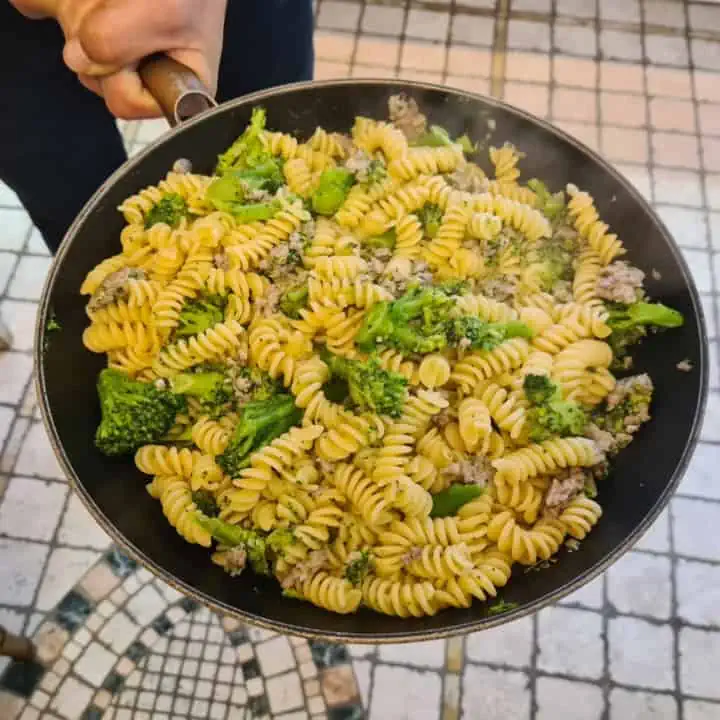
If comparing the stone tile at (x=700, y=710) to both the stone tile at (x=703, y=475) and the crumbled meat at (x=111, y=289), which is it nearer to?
the stone tile at (x=703, y=475)

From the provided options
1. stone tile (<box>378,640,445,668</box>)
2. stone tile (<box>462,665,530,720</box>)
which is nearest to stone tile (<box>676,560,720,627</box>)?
stone tile (<box>462,665,530,720</box>)

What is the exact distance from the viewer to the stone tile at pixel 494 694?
1.82 m

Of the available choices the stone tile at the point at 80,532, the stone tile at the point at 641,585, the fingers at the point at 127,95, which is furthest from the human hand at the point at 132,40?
the stone tile at the point at 641,585

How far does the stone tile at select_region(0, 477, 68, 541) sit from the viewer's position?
6.70ft

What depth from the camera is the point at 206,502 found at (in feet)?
4.25

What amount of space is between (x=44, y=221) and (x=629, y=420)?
1457 mm

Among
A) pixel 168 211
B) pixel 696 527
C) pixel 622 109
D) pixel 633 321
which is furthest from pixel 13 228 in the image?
pixel 696 527

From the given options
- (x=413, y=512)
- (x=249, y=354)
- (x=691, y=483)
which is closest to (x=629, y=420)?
(x=413, y=512)

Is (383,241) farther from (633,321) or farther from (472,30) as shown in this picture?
(472,30)

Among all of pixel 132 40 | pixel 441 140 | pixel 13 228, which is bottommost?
pixel 13 228

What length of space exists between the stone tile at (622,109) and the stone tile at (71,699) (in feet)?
7.74

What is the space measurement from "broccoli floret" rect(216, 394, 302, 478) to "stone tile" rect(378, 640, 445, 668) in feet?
2.71

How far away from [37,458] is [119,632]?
546mm

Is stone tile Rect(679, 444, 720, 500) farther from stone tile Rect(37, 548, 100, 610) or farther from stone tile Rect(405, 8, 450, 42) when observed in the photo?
stone tile Rect(405, 8, 450, 42)
